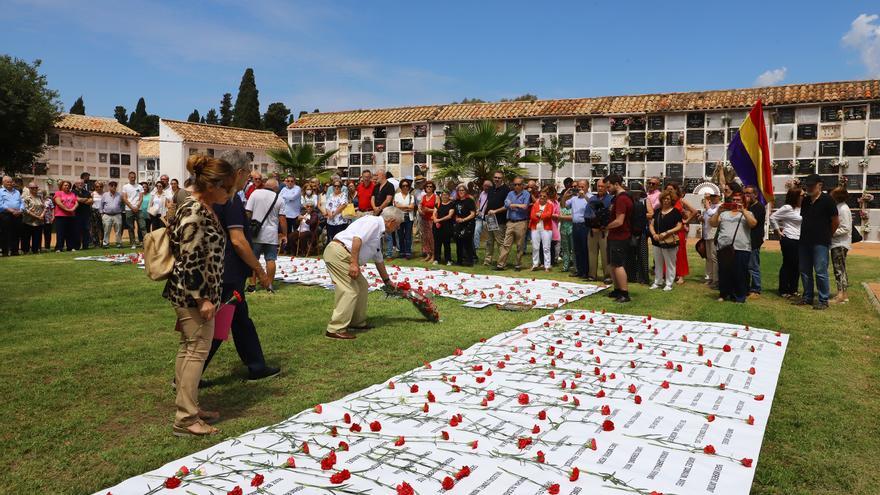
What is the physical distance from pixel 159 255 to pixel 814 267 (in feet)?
30.9

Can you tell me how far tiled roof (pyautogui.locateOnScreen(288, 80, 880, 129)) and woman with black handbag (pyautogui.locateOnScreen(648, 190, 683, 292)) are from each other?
16569 millimetres

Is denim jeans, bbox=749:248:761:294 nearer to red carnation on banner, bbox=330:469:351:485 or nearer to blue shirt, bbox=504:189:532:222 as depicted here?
blue shirt, bbox=504:189:532:222

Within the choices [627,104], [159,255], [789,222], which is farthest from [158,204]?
[627,104]

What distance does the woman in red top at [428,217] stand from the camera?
15.2 meters

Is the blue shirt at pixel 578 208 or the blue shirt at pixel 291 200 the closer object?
the blue shirt at pixel 578 208

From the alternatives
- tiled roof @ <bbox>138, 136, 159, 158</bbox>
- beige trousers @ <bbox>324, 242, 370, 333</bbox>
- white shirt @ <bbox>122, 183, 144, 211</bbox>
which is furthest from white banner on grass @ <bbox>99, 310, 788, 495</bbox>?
tiled roof @ <bbox>138, 136, 159, 158</bbox>

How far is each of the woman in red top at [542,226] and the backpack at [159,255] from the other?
1036 cm

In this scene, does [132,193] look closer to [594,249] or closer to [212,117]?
[594,249]

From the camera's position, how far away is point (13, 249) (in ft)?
51.9

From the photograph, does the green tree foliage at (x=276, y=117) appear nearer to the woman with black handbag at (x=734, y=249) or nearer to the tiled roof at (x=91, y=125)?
the tiled roof at (x=91, y=125)

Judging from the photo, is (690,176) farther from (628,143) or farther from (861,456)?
(861,456)

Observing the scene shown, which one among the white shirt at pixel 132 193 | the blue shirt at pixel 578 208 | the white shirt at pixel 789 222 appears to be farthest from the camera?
the white shirt at pixel 132 193

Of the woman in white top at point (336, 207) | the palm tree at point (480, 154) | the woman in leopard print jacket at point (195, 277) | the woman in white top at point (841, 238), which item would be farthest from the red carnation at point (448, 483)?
the palm tree at point (480, 154)

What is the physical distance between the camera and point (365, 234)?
22.9 ft
